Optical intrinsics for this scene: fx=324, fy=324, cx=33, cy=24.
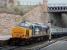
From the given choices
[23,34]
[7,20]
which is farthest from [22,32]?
[7,20]

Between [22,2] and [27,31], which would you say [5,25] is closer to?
[22,2]

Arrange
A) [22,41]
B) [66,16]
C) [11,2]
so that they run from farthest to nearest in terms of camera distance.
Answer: [66,16], [11,2], [22,41]

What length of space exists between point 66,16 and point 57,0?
224 inches

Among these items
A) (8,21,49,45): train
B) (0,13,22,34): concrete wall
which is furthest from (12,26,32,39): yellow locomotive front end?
(0,13,22,34): concrete wall

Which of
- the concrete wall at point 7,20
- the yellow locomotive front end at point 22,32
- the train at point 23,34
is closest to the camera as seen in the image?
the train at point 23,34

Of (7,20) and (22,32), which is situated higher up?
(7,20)

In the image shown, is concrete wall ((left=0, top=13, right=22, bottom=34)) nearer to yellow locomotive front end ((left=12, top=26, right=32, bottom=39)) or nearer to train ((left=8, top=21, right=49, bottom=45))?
train ((left=8, top=21, right=49, bottom=45))

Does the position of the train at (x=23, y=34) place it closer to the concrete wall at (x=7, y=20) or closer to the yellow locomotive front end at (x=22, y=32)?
the yellow locomotive front end at (x=22, y=32)

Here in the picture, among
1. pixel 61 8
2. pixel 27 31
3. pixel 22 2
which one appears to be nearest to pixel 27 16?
pixel 22 2

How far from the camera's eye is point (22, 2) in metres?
57.5

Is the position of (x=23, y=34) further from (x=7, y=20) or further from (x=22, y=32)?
(x=7, y=20)

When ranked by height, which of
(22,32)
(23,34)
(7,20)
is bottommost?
(23,34)

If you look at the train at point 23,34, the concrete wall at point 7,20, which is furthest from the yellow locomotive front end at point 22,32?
the concrete wall at point 7,20

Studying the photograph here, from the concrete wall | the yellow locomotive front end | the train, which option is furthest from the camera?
the concrete wall
